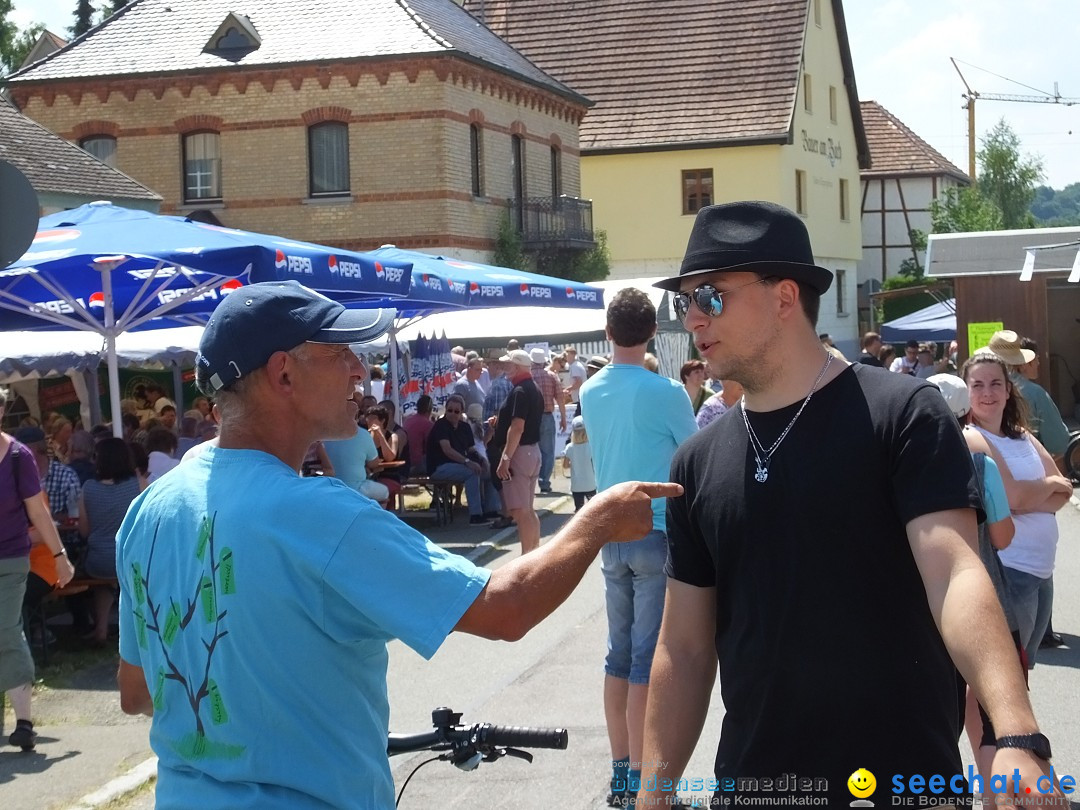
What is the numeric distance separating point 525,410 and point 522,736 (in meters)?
9.25

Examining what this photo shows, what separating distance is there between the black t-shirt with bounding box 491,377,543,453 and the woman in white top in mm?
6322

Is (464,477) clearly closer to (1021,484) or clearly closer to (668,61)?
(1021,484)

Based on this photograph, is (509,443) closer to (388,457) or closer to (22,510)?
(388,457)

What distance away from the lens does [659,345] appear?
28.2m

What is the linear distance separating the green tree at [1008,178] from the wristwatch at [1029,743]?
2727 inches

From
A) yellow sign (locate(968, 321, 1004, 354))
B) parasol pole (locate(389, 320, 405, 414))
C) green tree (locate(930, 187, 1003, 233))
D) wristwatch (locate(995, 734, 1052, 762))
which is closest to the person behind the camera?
wristwatch (locate(995, 734, 1052, 762))

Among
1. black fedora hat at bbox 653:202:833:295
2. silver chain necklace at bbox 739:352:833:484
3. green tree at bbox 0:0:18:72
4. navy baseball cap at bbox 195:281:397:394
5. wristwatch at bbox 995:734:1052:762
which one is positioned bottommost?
wristwatch at bbox 995:734:1052:762

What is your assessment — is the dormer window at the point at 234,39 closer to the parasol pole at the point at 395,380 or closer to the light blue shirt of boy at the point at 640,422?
the parasol pole at the point at 395,380

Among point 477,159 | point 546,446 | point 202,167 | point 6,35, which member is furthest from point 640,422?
point 6,35

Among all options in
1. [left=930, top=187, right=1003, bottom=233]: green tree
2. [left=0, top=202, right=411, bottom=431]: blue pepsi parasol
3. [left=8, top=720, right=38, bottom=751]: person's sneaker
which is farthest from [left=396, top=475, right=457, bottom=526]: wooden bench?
[left=930, top=187, right=1003, bottom=233]: green tree

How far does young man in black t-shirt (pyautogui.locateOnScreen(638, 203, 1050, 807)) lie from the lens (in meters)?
2.67

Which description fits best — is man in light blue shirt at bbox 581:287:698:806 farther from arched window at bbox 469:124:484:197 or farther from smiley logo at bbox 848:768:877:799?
arched window at bbox 469:124:484:197

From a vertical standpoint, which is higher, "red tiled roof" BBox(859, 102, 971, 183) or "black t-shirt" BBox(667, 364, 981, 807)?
"red tiled roof" BBox(859, 102, 971, 183)

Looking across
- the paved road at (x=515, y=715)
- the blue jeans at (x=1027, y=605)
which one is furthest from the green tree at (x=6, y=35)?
the blue jeans at (x=1027, y=605)
